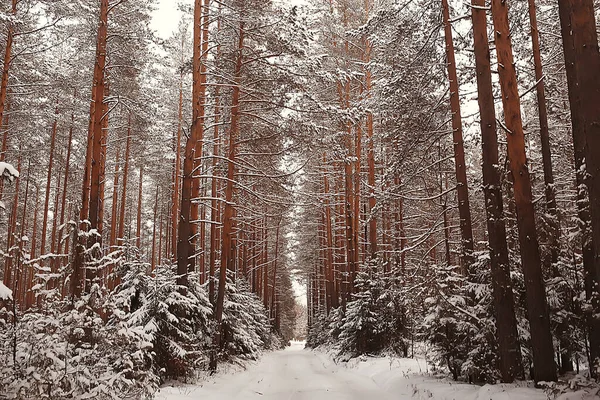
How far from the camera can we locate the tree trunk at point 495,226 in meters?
7.53

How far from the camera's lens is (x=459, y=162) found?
1059cm

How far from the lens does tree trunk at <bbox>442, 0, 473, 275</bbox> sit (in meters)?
9.58

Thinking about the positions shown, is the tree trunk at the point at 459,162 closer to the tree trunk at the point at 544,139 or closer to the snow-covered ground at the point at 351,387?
the tree trunk at the point at 544,139

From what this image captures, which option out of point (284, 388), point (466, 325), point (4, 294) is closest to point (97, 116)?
point (284, 388)

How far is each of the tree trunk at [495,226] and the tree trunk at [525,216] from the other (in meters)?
0.38

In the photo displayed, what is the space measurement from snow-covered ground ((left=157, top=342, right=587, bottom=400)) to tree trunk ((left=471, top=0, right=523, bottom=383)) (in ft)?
2.72

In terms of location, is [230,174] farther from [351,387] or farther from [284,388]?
[351,387]

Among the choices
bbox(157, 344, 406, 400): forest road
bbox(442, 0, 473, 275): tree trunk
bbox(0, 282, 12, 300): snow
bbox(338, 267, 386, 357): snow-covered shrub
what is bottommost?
bbox(157, 344, 406, 400): forest road

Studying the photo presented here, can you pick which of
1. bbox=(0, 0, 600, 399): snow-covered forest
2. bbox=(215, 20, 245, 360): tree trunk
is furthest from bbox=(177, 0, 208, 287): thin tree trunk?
bbox=(215, 20, 245, 360): tree trunk

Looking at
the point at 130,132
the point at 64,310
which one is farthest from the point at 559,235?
the point at 130,132

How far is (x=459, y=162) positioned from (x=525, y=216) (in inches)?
128

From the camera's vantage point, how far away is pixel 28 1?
43.0 feet

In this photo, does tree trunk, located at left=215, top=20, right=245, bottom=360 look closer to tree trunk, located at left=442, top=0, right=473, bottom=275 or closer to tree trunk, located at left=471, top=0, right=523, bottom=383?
tree trunk, located at left=442, top=0, right=473, bottom=275

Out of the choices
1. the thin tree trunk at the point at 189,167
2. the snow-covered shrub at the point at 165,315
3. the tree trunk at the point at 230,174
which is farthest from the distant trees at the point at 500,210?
the snow-covered shrub at the point at 165,315
